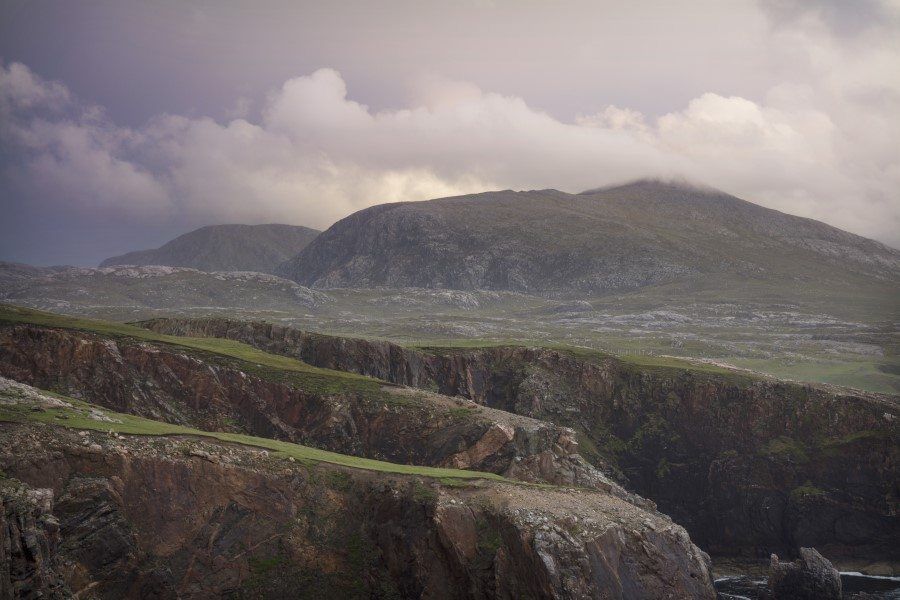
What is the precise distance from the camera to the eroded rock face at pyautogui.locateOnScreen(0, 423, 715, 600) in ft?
104

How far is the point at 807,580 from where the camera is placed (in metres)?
55.4

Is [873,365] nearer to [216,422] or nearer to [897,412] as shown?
[897,412]

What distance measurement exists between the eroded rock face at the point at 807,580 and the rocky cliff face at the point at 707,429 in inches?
626

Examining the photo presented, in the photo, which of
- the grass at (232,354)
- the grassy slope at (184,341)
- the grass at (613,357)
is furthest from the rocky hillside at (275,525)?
the grass at (613,357)

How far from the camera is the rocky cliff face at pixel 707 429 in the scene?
231ft

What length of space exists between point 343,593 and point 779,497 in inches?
2323

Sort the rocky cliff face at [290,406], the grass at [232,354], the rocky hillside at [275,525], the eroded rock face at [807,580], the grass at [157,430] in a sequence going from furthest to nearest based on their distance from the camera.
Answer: the grass at [232,354] < the eroded rock face at [807,580] < the rocky cliff face at [290,406] < the grass at [157,430] < the rocky hillside at [275,525]

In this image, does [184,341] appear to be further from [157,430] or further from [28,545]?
[28,545]

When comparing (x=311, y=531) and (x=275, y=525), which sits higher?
(x=275, y=525)

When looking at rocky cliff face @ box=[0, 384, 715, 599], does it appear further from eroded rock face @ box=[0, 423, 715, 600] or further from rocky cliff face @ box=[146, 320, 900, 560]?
rocky cliff face @ box=[146, 320, 900, 560]

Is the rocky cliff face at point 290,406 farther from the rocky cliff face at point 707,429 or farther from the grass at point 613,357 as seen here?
the grass at point 613,357

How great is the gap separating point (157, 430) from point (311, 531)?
37.1 feet

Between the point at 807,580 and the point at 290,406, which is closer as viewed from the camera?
the point at 807,580


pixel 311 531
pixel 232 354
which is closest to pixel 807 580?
pixel 311 531
